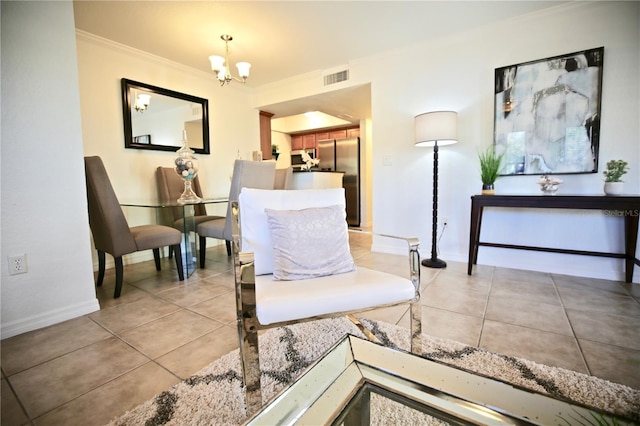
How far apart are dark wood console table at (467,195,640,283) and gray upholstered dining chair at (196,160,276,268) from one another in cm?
197

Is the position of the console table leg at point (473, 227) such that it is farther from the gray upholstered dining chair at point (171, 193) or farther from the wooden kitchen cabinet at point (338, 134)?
the wooden kitchen cabinet at point (338, 134)

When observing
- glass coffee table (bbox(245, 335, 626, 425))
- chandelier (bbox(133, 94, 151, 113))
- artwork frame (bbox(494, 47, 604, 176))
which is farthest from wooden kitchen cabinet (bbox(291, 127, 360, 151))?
glass coffee table (bbox(245, 335, 626, 425))

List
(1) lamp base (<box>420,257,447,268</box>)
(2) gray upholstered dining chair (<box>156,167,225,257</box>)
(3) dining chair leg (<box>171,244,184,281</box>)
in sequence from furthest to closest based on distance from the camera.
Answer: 1. (2) gray upholstered dining chair (<box>156,167,225,257</box>)
2. (1) lamp base (<box>420,257,447,268</box>)
3. (3) dining chair leg (<box>171,244,184,281</box>)

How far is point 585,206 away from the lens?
2.11 metres

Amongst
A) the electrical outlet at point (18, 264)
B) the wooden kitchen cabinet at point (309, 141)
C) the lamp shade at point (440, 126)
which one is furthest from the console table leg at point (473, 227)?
the wooden kitchen cabinet at point (309, 141)

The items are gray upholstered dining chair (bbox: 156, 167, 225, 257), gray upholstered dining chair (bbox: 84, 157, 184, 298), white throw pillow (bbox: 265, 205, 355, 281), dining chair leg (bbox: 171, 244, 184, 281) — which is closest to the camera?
white throw pillow (bbox: 265, 205, 355, 281)

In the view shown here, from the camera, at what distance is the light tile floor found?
115cm

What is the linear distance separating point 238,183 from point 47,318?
1.55 m

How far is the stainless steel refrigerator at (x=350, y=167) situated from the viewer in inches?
229

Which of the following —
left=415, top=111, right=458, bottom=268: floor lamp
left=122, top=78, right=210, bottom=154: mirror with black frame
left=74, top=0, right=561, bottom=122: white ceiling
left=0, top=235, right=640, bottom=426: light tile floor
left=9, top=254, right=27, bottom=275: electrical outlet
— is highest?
left=74, top=0, right=561, bottom=122: white ceiling

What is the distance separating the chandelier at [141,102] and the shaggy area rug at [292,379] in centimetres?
304

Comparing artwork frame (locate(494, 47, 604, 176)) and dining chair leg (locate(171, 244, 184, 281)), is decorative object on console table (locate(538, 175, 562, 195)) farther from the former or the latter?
dining chair leg (locate(171, 244, 184, 281))

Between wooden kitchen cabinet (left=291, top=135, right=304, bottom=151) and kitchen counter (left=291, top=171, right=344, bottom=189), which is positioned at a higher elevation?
wooden kitchen cabinet (left=291, top=135, right=304, bottom=151)

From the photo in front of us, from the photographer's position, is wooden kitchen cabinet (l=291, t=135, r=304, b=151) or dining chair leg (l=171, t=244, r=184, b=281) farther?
wooden kitchen cabinet (l=291, t=135, r=304, b=151)
